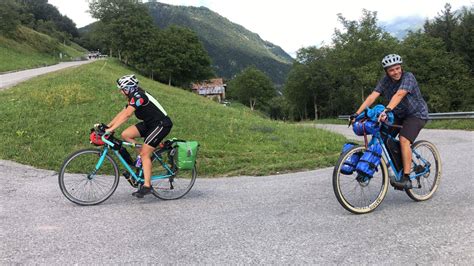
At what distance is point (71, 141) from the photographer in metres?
10.5

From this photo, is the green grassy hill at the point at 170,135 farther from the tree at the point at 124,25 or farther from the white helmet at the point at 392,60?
the tree at the point at 124,25

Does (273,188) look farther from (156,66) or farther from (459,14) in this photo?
(459,14)

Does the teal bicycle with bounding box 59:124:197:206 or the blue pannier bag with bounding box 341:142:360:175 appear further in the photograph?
the teal bicycle with bounding box 59:124:197:206

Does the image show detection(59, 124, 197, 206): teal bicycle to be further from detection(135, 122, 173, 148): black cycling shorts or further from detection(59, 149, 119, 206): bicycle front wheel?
detection(135, 122, 173, 148): black cycling shorts

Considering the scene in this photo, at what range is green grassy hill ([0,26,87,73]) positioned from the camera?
35431mm

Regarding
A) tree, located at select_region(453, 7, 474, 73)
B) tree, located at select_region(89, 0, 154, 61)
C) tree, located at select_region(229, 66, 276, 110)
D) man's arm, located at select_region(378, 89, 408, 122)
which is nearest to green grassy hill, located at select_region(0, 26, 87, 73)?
tree, located at select_region(89, 0, 154, 61)

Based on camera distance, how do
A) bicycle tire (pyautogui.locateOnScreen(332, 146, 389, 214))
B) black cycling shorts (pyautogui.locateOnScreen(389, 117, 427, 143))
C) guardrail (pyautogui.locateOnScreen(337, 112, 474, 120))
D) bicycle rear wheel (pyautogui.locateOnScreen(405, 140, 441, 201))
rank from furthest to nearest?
guardrail (pyautogui.locateOnScreen(337, 112, 474, 120)) → bicycle rear wheel (pyautogui.locateOnScreen(405, 140, 441, 201)) → black cycling shorts (pyautogui.locateOnScreen(389, 117, 427, 143)) → bicycle tire (pyautogui.locateOnScreen(332, 146, 389, 214))

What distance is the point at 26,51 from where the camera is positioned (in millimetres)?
46344

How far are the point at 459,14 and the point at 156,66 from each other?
4249 cm

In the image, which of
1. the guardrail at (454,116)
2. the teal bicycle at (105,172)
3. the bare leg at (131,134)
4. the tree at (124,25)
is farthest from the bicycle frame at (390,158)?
the tree at (124,25)

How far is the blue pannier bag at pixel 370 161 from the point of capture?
520 centimetres

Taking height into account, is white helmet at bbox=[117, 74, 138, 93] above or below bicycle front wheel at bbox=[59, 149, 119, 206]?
above

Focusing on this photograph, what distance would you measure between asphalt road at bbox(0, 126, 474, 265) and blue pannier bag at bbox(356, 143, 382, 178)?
1.92ft

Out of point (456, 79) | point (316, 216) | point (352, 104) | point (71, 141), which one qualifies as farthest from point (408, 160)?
point (352, 104)
